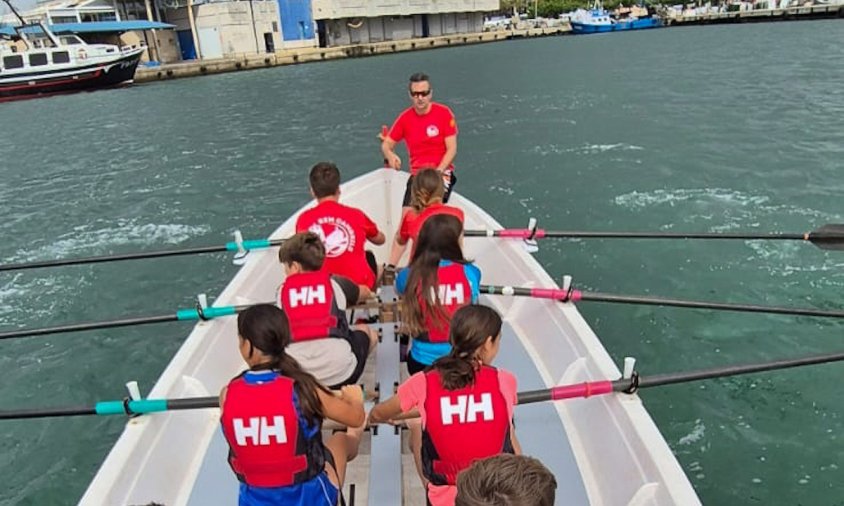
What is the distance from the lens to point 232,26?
5631 cm

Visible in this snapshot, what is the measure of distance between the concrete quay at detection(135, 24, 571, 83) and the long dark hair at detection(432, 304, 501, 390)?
172 feet

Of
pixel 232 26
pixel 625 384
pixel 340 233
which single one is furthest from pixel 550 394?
pixel 232 26

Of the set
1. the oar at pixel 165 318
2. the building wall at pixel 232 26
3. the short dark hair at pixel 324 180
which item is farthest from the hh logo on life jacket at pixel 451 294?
the building wall at pixel 232 26

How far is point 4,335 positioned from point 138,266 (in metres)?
5.54

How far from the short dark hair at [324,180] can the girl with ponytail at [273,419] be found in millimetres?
2274

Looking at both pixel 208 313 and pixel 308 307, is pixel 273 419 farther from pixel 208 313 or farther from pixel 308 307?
pixel 208 313

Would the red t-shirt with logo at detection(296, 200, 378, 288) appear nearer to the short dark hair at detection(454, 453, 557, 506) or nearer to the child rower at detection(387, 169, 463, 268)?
the child rower at detection(387, 169, 463, 268)

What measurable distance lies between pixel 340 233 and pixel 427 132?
253 centimetres

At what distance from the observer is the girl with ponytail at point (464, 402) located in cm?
269

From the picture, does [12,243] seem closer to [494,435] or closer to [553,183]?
[553,183]

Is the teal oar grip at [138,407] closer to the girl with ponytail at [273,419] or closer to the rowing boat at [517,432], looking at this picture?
the rowing boat at [517,432]

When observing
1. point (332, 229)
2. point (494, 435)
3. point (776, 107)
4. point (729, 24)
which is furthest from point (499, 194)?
point (729, 24)

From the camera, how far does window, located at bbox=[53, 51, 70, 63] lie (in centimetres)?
4069

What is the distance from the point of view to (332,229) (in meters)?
4.91
